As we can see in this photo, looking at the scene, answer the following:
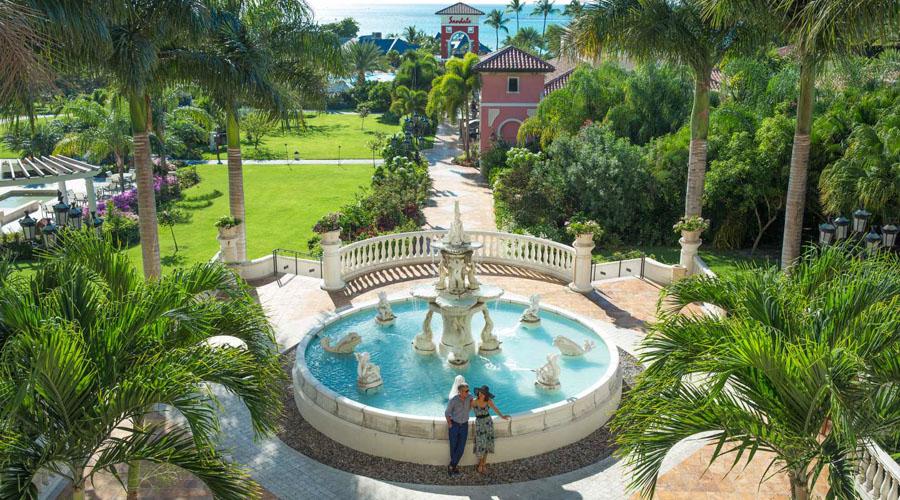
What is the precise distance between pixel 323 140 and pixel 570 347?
56.2 m

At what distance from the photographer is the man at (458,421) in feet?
41.3

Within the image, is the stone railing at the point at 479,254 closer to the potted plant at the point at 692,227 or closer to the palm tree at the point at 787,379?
the potted plant at the point at 692,227

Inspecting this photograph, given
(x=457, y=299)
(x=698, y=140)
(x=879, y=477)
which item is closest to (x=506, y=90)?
(x=698, y=140)

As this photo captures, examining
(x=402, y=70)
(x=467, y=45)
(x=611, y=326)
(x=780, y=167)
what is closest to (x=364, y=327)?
(x=611, y=326)

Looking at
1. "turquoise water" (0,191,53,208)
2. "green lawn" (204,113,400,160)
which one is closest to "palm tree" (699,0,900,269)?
"turquoise water" (0,191,53,208)

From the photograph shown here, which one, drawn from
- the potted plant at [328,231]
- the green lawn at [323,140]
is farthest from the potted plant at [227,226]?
the green lawn at [323,140]

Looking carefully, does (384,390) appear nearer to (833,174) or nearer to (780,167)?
(833,174)

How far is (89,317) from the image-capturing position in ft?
29.0

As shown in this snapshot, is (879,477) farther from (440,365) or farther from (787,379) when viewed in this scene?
(440,365)

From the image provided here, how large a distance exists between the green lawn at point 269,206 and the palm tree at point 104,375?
20.5 metres

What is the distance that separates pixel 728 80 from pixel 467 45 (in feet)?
302

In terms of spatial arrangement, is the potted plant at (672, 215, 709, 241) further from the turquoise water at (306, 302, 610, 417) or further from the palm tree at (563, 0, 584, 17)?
the palm tree at (563, 0, 584, 17)

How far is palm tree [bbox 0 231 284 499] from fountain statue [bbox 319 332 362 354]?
21.9 ft

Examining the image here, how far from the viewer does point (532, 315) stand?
18.6m
